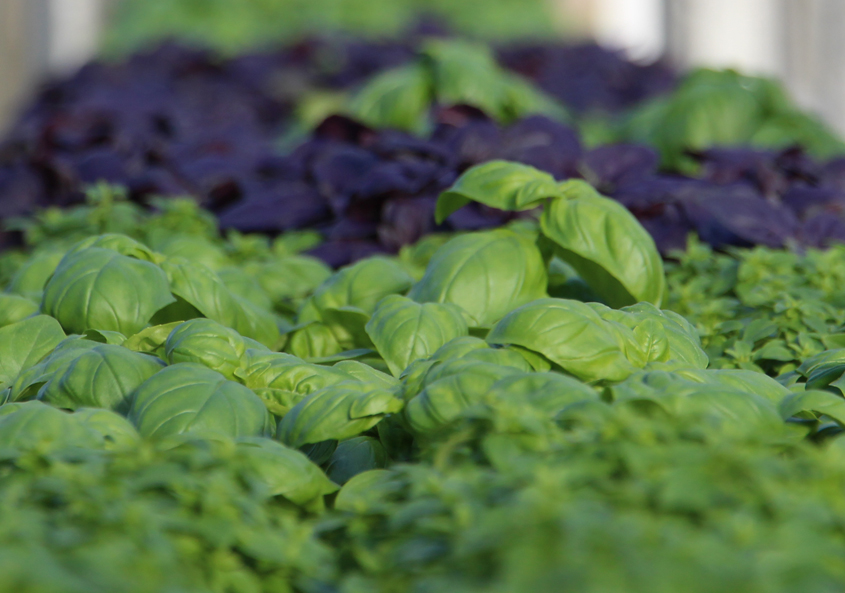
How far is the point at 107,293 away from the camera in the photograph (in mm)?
1437

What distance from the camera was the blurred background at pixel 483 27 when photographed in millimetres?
4367

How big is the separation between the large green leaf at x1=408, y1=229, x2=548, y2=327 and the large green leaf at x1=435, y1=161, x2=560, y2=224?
0.08m

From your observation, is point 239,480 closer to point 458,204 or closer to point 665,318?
point 665,318

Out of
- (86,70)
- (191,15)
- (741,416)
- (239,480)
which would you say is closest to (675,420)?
(741,416)

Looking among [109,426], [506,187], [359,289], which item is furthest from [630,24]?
[109,426]

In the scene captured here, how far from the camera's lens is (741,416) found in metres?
1.05

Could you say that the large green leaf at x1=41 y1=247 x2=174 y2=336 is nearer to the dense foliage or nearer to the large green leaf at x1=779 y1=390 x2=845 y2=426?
the dense foliage

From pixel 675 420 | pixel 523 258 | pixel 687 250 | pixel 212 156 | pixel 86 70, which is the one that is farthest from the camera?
pixel 86 70

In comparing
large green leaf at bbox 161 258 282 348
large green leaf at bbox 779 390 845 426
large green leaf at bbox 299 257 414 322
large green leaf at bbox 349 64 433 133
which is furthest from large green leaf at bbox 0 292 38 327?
large green leaf at bbox 349 64 433 133

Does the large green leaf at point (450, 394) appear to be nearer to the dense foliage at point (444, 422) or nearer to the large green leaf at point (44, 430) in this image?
the dense foliage at point (444, 422)

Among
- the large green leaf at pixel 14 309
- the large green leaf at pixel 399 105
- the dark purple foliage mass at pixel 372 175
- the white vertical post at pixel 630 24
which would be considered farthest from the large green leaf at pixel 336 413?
the white vertical post at pixel 630 24

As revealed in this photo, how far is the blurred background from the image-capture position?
4367 millimetres

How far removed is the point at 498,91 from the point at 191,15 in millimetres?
5158

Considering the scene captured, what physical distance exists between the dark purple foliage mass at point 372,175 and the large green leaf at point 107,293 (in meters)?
0.84
